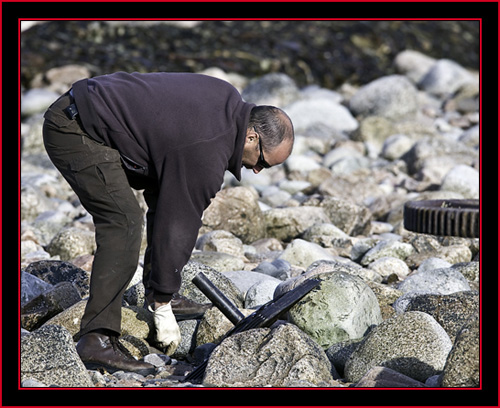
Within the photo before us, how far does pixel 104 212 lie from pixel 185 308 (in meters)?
1.04

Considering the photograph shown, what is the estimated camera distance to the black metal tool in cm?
427

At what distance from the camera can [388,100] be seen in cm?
1523

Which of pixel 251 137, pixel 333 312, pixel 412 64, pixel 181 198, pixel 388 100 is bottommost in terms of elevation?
pixel 333 312

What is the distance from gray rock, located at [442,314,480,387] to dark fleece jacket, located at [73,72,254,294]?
1474mm

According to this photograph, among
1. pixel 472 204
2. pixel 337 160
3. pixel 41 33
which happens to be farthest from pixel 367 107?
pixel 41 33

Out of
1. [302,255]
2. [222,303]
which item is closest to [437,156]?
[302,255]

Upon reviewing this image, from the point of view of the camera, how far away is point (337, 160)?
1215 cm

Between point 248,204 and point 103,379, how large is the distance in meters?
4.13

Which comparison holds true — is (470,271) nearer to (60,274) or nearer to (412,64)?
(60,274)

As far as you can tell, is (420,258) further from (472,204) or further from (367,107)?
(367,107)

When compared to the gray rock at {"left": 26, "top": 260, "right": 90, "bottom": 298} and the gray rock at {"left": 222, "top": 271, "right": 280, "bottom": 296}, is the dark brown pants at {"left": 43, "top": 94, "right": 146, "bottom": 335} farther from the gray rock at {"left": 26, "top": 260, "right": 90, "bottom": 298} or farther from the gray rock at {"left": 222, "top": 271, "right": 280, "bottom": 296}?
the gray rock at {"left": 26, "top": 260, "right": 90, "bottom": 298}

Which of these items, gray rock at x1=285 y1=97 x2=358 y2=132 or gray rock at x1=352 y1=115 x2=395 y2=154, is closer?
gray rock at x1=352 y1=115 x2=395 y2=154

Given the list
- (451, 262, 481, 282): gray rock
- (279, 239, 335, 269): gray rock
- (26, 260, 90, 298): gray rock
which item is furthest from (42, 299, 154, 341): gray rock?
(451, 262, 481, 282): gray rock

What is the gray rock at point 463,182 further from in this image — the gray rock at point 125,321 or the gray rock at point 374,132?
the gray rock at point 125,321
